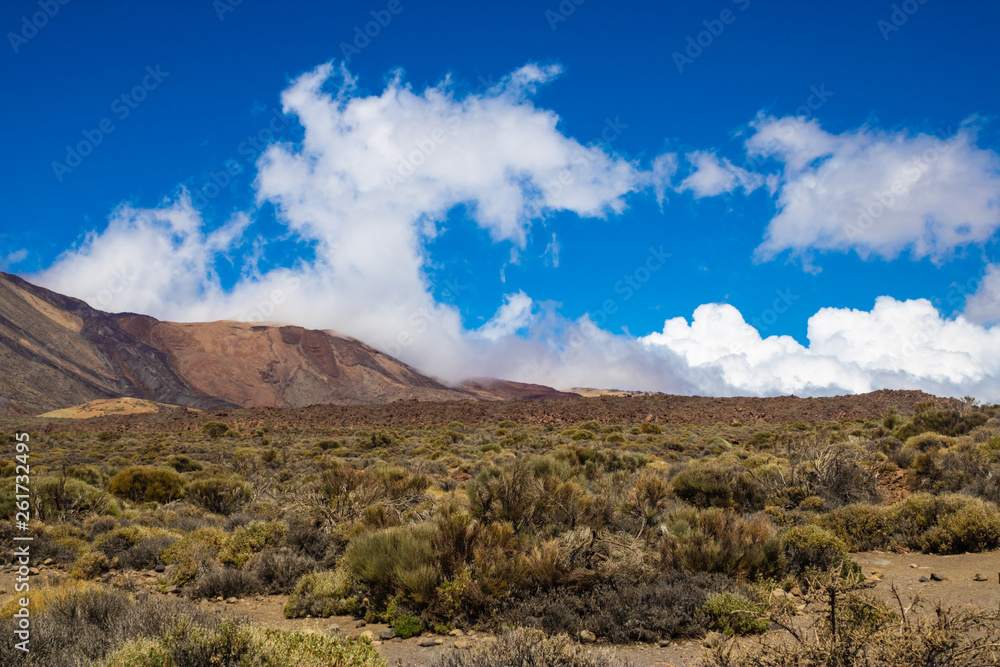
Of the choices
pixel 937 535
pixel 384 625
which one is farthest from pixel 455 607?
pixel 937 535

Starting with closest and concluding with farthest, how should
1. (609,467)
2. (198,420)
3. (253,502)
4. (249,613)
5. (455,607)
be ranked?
(455,607), (249,613), (253,502), (609,467), (198,420)

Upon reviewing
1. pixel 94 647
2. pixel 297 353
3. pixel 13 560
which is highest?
pixel 297 353

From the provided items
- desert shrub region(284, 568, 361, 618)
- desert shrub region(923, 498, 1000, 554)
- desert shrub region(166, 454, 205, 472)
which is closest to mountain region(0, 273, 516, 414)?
desert shrub region(166, 454, 205, 472)

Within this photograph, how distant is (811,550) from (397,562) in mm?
5476

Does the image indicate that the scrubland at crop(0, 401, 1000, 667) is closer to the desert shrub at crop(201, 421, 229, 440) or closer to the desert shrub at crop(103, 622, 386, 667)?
the desert shrub at crop(103, 622, 386, 667)

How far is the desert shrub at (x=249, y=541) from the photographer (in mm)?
8641

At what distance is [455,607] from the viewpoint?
6207 millimetres

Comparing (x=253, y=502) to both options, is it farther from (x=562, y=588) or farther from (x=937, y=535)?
(x=937, y=535)

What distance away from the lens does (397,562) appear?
681 cm

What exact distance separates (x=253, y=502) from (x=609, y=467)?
981cm

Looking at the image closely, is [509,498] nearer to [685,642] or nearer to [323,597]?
[323,597]

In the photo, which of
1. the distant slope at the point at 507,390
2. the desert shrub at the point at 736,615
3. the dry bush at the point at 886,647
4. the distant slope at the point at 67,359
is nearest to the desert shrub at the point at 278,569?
the desert shrub at the point at 736,615

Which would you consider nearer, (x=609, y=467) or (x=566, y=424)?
(x=609, y=467)

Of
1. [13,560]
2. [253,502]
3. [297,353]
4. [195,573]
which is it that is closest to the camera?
[195,573]
